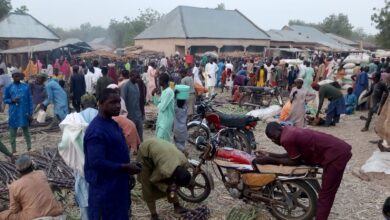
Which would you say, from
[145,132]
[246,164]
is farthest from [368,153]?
[145,132]

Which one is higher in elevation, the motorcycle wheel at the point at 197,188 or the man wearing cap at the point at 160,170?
the man wearing cap at the point at 160,170

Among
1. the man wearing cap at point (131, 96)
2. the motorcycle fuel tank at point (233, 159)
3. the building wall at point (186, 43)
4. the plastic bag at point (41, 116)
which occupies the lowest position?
the plastic bag at point (41, 116)

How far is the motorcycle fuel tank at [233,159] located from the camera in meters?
4.67

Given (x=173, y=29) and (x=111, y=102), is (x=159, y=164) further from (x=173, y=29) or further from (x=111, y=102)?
(x=173, y=29)

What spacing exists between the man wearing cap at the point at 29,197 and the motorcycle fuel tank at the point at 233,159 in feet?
6.86

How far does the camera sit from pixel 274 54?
3191cm

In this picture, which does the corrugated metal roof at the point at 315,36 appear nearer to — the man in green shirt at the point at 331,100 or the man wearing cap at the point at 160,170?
the man in green shirt at the point at 331,100

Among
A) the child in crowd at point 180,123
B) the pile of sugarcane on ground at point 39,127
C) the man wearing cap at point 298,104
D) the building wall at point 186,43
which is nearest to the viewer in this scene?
the child in crowd at point 180,123

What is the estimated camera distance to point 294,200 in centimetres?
449

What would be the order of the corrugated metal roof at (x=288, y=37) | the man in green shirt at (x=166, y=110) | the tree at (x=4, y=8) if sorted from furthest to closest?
the corrugated metal roof at (x=288, y=37) → the tree at (x=4, y=8) → the man in green shirt at (x=166, y=110)

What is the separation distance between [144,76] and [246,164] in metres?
9.55

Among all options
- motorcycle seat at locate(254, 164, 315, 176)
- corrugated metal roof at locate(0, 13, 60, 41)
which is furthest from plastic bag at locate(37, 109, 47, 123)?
corrugated metal roof at locate(0, 13, 60, 41)

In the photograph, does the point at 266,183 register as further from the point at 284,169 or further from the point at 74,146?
the point at 74,146

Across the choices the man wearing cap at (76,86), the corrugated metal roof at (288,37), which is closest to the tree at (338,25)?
the corrugated metal roof at (288,37)
